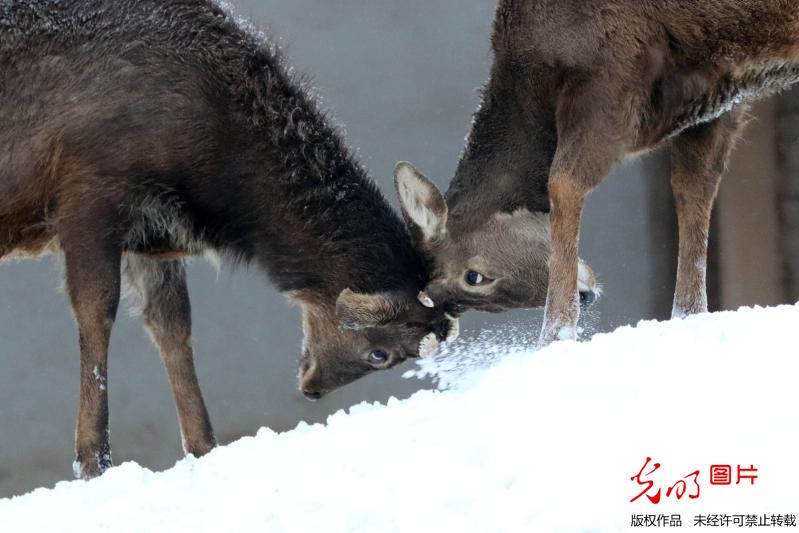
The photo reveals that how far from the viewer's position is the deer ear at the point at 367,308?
19.0 feet

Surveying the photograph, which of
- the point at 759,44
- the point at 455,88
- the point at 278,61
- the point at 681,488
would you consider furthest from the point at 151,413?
the point at 681,488

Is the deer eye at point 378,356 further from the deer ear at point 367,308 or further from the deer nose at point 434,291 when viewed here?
the deer nose at point 434,291

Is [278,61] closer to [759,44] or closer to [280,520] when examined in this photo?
[759,44]

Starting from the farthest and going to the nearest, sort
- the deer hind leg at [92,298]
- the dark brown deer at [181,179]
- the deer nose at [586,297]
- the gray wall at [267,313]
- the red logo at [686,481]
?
the gray wall at [267,313] < the deer nose at [586,297] < the dark brown deer at [181,179] < the deer hind leg at [92,298] < the red logo at [686,481]

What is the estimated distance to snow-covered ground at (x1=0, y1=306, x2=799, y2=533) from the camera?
3539 millimetres

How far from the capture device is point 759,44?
16.6 ft

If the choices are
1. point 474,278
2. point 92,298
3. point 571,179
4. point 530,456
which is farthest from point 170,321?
point 530,456

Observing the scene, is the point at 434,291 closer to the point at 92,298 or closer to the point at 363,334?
the point at 363,334

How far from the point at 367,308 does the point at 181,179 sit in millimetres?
1013

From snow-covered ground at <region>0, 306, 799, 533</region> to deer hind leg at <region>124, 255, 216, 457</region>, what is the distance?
1354mm

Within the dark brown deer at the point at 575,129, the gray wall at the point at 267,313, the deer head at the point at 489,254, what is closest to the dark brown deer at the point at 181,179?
the deer head at the point at 489,254

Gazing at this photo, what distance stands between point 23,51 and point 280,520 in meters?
2.71

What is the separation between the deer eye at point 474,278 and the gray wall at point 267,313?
8.98ft

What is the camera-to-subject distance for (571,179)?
5.18m
